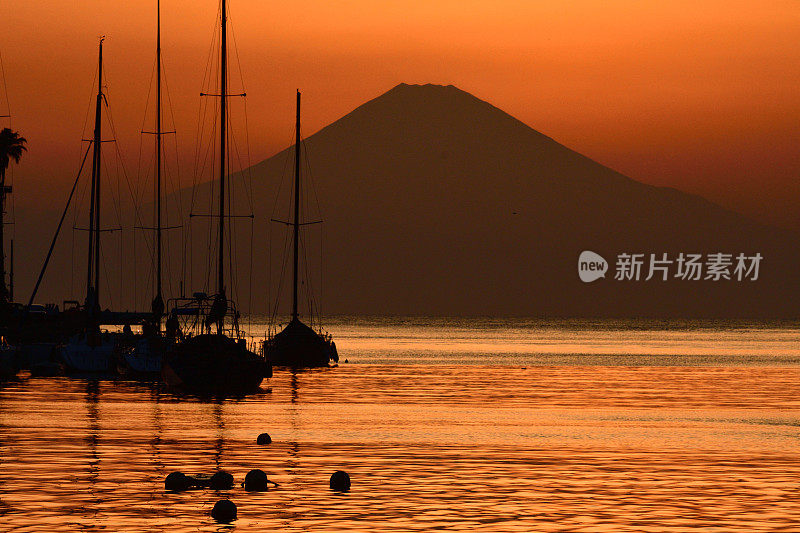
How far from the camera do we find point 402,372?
11344 cm

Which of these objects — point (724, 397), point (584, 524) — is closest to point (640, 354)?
point (724, 397)

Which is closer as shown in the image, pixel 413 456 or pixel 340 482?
pixel 340 482

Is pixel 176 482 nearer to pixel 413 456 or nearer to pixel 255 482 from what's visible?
pixel 255 482

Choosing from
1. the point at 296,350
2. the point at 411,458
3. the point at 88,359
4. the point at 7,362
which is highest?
the point at 296,350

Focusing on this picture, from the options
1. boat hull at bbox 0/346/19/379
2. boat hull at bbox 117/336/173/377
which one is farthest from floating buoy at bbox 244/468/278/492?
boat hull at bbox 0/346/19/379

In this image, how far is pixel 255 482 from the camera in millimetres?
36781

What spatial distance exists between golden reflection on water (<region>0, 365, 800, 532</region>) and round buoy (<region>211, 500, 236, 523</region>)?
0.77ft

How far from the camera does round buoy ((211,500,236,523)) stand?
104 feet

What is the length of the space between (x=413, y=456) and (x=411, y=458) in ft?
2.27

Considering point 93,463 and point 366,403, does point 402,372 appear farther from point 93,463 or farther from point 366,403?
point 93,463

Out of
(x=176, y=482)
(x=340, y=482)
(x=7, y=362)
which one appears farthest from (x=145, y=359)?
(x=340, y=482)

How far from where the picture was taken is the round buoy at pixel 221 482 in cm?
3662

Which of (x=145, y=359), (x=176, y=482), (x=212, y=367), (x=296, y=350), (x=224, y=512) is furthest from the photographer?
(x=296, y=350)

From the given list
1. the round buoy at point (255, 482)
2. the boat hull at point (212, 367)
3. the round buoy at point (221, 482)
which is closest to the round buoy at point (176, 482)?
the round buoy at point (221, 482)
